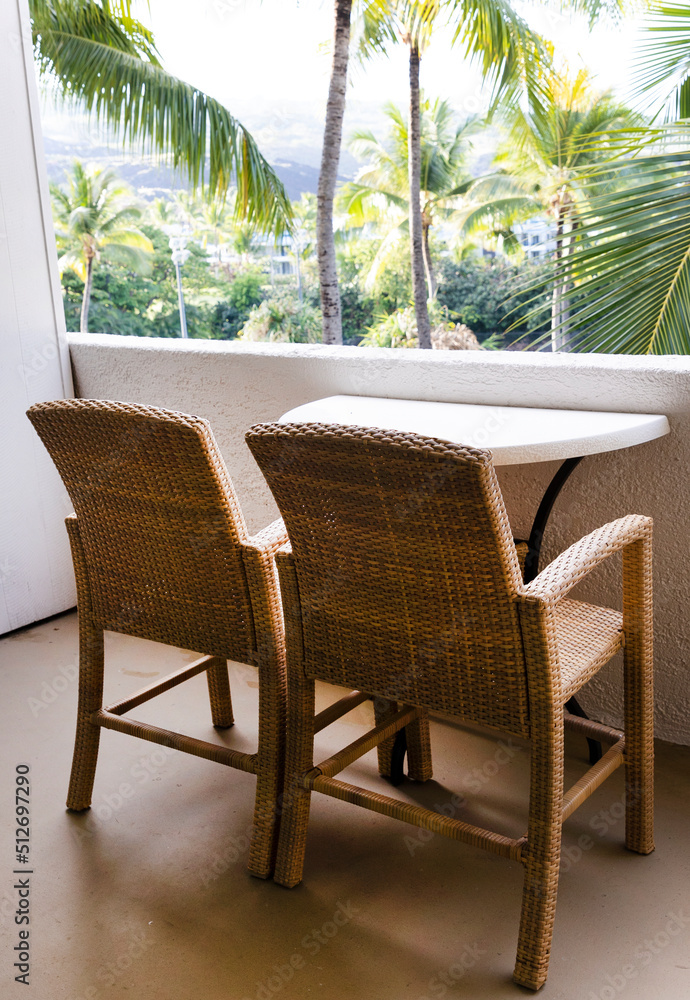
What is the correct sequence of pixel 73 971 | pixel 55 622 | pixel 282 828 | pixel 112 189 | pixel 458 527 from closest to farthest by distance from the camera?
pixel 458 527, pixel 73 971, pixel 282 828, pixel 55 622, pixel 112 189

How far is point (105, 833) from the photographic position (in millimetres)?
1993

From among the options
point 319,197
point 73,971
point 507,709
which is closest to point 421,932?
point 507,709

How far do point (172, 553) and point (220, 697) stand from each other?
2.51 ft

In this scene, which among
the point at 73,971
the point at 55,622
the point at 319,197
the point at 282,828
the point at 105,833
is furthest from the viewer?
the point at 319,197

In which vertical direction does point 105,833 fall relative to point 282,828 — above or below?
below

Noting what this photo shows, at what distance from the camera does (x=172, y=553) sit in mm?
1780

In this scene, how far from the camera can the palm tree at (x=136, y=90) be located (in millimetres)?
8609

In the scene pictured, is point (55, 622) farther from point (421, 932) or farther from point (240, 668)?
point (421, 932)

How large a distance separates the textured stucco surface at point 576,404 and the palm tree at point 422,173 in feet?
95.7

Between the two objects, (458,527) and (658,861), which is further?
(658,861)

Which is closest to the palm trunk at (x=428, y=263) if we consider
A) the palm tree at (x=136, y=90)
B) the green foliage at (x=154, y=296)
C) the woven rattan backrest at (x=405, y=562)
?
the green foliage at (x=154, y=296)

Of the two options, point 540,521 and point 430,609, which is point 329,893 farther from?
point 540,521

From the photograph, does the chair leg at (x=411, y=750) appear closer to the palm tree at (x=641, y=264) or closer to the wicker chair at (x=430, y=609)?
the wicker chair at (x=430, y=609)

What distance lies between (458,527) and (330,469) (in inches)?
9.1
